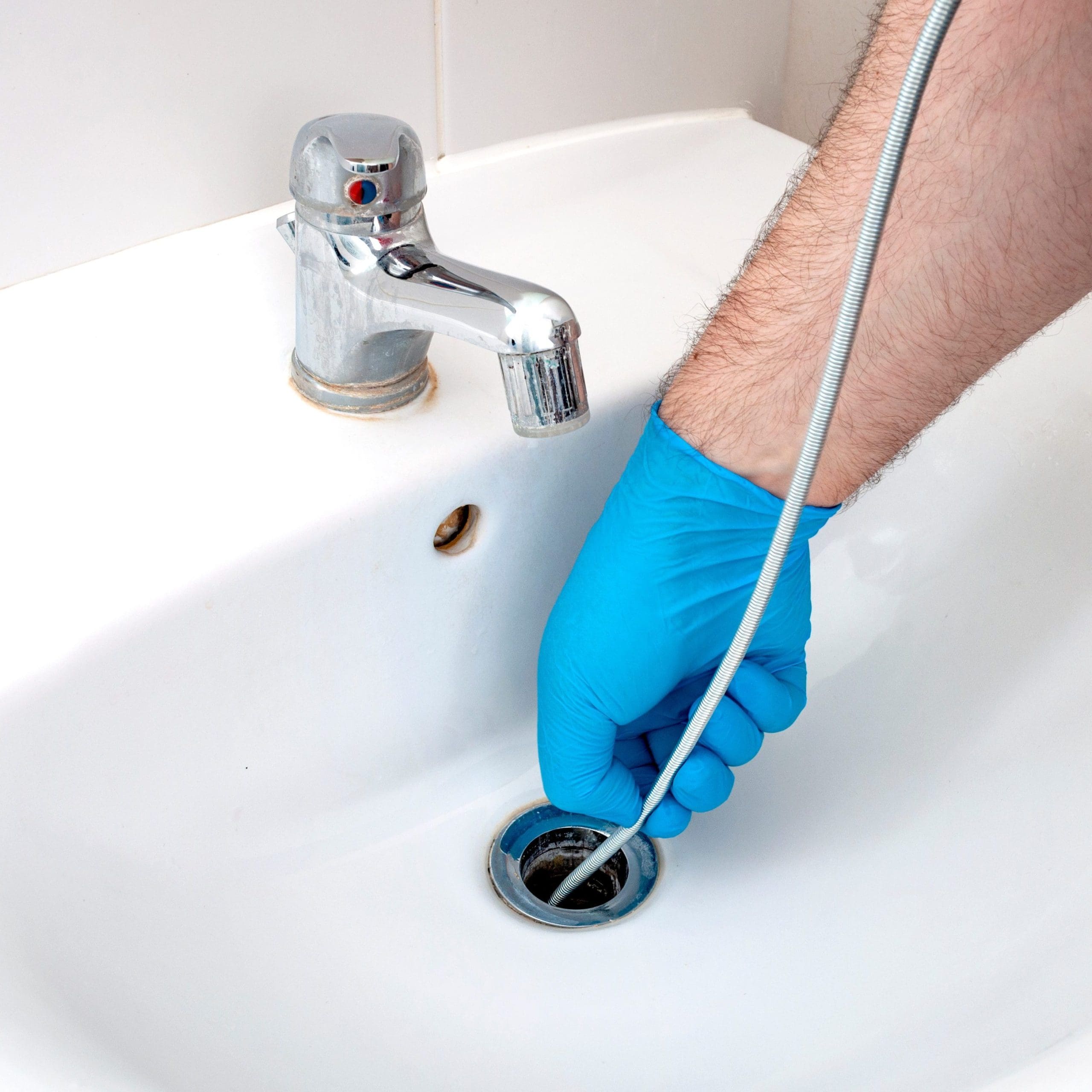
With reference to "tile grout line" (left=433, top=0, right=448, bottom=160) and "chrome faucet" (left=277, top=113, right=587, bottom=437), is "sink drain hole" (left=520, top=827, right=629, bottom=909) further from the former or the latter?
"tile grout line" (left=433, top=0, right=448, bottom=160)

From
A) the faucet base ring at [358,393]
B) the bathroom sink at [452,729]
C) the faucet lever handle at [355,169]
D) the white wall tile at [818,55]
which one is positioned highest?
the faucet lever handle at [355,169]

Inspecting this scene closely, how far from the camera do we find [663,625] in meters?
0.50

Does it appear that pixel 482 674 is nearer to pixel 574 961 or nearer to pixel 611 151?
pixel 574 961

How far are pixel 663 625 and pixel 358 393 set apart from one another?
→ 0.58 ft

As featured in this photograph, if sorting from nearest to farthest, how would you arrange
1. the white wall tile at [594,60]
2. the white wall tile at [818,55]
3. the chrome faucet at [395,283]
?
the chrome faucet at [395,283] < the white wall tile at [594,60] < the white wall tile at [818,55]

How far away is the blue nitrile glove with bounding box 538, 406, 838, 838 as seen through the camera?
0.48 m

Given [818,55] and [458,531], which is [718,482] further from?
[818,55]

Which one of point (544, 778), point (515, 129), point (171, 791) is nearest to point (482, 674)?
point (544, 778)

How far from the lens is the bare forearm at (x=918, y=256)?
1.28 ft

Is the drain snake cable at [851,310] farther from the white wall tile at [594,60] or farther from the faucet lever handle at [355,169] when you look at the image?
the white wall tile at [594,60]

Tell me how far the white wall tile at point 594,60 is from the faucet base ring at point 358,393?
0.69 ft

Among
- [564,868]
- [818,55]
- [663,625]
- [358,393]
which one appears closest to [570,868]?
[564,868]

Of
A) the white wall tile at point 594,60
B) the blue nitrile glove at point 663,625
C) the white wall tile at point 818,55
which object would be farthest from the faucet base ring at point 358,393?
the white wall tile at point 818,55

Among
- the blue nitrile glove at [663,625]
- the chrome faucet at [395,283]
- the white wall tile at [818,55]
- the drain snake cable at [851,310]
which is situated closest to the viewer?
the drain snake cable at [851,310]
